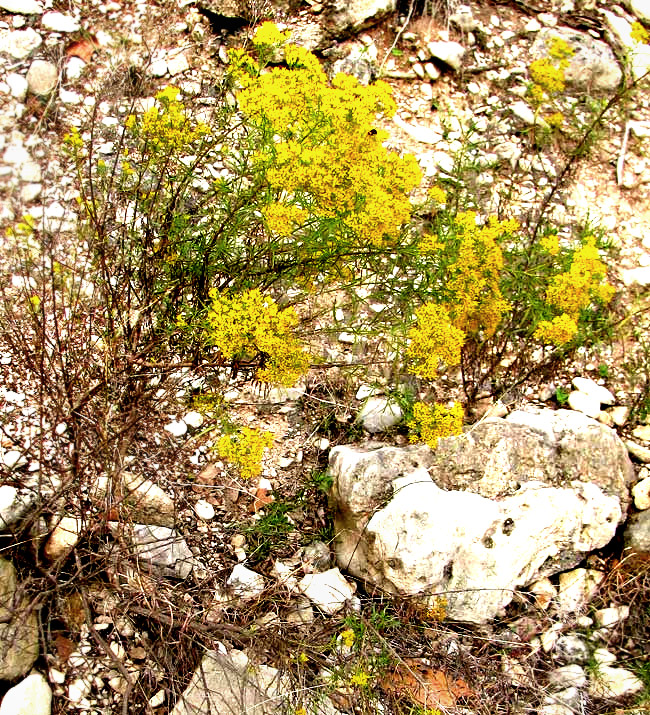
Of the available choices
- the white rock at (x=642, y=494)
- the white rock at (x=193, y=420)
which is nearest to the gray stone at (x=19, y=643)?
the white rock at (x=193, y=420)

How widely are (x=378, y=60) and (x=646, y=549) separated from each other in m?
3.83

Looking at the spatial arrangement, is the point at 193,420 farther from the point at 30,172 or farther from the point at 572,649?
the point at 572,649

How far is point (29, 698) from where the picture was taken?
10.2 feet

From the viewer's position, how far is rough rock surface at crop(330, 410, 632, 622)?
3703 millimetres

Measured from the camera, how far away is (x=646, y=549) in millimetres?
4031

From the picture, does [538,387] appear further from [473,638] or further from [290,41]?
[290,41]

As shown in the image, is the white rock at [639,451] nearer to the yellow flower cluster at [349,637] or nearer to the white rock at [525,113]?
the yellow flower cluster at [349,637]

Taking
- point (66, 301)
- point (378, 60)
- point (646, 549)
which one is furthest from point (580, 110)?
point (66, 301)

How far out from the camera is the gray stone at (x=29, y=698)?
3.05 meters

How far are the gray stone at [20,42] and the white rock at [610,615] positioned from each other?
4.97 meters

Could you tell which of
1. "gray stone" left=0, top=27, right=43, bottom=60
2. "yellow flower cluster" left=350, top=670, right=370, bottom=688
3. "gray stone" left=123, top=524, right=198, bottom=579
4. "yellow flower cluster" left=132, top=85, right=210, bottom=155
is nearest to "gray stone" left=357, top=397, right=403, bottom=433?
"gray stone" left=123, top=524, right=198, bottom=579

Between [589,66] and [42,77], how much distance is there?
401 cm

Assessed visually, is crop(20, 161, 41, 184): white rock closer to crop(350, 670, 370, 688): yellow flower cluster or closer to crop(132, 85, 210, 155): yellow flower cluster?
crop(132, 85, 210, 155): yellow flower cluster

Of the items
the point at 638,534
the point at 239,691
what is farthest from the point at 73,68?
the point at 638,534
